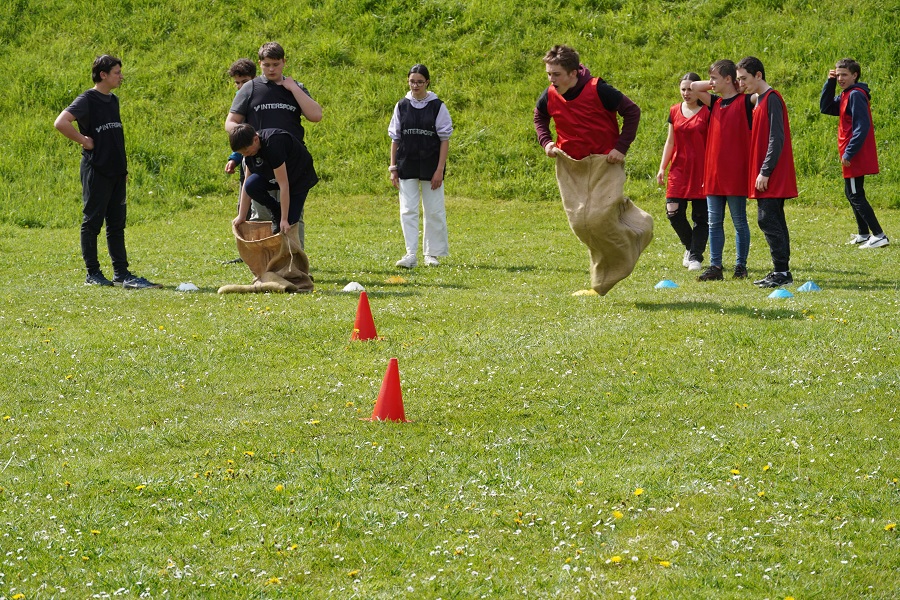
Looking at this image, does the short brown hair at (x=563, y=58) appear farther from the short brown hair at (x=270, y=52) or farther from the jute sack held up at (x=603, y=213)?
the short brown hair at (x=270, y=52)

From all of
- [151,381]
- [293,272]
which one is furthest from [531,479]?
[293,272]

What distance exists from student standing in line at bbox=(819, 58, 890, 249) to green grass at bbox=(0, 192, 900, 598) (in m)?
3.07

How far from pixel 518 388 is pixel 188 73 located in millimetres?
20097

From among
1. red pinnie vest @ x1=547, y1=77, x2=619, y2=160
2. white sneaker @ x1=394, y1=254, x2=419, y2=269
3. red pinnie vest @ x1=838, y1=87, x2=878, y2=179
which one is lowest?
white sneaker @ x1=394, y1=254, x2=419, y2=269

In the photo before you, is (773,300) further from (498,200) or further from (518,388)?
(498,200)

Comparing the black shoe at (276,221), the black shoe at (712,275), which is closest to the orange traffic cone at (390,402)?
the black shoe at (276,221)

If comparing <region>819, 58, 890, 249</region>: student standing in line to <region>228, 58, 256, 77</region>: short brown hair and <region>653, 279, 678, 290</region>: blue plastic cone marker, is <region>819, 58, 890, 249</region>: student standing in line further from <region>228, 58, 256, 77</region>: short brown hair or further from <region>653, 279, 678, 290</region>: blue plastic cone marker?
<region>228, 58, 256, 77</region>: short brown hair

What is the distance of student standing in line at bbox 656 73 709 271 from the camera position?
12.6 m

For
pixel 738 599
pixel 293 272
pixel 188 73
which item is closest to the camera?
pixel 738 599

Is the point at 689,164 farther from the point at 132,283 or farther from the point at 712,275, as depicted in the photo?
the point at 132,283

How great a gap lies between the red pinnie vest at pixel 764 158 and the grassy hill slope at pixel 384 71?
9.69 metres

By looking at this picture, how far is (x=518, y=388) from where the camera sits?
7.68m

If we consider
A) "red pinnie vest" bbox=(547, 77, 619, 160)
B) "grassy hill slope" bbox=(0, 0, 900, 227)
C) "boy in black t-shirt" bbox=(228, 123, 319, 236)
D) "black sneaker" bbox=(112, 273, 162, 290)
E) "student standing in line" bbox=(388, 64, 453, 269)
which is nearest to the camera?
"red pinnie vest" bbox=(547, 77, 619, 160)

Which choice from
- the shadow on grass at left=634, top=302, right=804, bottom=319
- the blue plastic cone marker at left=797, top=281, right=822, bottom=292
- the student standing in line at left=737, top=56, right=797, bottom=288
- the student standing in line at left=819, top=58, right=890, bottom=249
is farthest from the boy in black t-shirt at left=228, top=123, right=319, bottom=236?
the student standing in line at left=819, top=58, right=890, bottom=249
